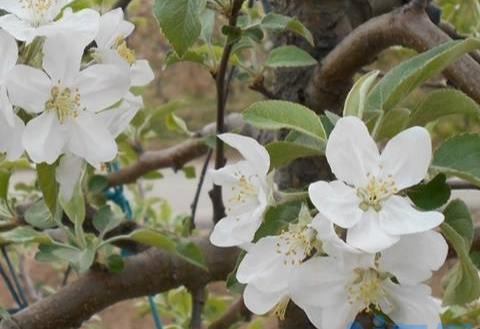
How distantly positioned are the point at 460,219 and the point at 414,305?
62mm

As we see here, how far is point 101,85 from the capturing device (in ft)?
1.98

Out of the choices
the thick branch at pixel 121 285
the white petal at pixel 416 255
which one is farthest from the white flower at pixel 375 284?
the thick branch at pixel 121 285

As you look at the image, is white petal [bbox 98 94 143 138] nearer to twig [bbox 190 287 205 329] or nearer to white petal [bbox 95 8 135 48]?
white petal [bbox 95 8 135 48]

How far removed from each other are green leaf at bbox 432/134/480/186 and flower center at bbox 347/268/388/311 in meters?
0.08

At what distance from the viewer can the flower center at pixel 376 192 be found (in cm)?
51

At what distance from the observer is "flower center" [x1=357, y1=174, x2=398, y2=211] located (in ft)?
1.67

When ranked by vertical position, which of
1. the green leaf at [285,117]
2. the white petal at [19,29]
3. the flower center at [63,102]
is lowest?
the green leaf at [285,117]

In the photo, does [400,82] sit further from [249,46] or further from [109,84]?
[249,46]

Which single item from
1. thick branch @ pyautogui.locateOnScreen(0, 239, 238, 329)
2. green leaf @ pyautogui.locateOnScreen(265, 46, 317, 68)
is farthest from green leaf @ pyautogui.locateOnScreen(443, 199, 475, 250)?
thick branch @ pyautogui.locateOnScreen(0, 239, 238, 329)

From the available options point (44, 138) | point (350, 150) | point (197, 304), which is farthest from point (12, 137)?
point (197, 304)

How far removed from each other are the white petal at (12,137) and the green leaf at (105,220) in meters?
0.38

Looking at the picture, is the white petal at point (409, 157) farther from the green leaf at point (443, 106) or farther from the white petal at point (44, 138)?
the white petal at point (44, 138)

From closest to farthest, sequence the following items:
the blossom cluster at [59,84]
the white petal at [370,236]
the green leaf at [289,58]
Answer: the white petal at [370,236], the blossom cluster at [59,84], the green leaf at [289,58]

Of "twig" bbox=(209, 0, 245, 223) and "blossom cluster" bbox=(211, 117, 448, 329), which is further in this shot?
"twig" bbox=(209, 0, 245, 223)
